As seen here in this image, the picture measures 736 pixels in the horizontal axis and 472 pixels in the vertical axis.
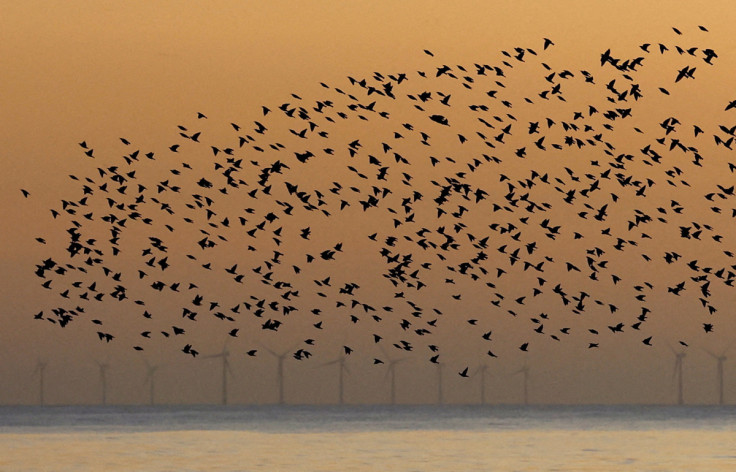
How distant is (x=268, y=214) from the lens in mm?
59031

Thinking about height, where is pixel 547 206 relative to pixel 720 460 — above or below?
above

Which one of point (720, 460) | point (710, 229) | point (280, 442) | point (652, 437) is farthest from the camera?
point (652, 437)

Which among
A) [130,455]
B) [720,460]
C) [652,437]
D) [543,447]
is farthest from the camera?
[652,437]

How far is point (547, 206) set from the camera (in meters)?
57.8

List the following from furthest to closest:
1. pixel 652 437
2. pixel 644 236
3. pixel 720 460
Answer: pixel 652 437, pixel 720 460, pixel 644 236

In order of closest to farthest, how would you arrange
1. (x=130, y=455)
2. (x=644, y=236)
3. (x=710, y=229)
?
(x=710, y=229) → (x=644, y=236) → (x=130, y=455)

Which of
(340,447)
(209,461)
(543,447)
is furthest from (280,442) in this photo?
(209,461)

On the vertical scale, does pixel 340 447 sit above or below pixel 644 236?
below

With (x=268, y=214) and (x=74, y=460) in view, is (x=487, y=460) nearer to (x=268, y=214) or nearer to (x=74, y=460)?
(x=74, y=460)

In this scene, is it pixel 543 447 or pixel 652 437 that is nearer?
pixel 543 447

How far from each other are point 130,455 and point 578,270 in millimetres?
53954

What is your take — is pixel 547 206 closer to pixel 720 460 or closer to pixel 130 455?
pixel 720 460

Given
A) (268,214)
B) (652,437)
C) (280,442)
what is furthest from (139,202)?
(652,437)

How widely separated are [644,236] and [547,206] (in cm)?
610
